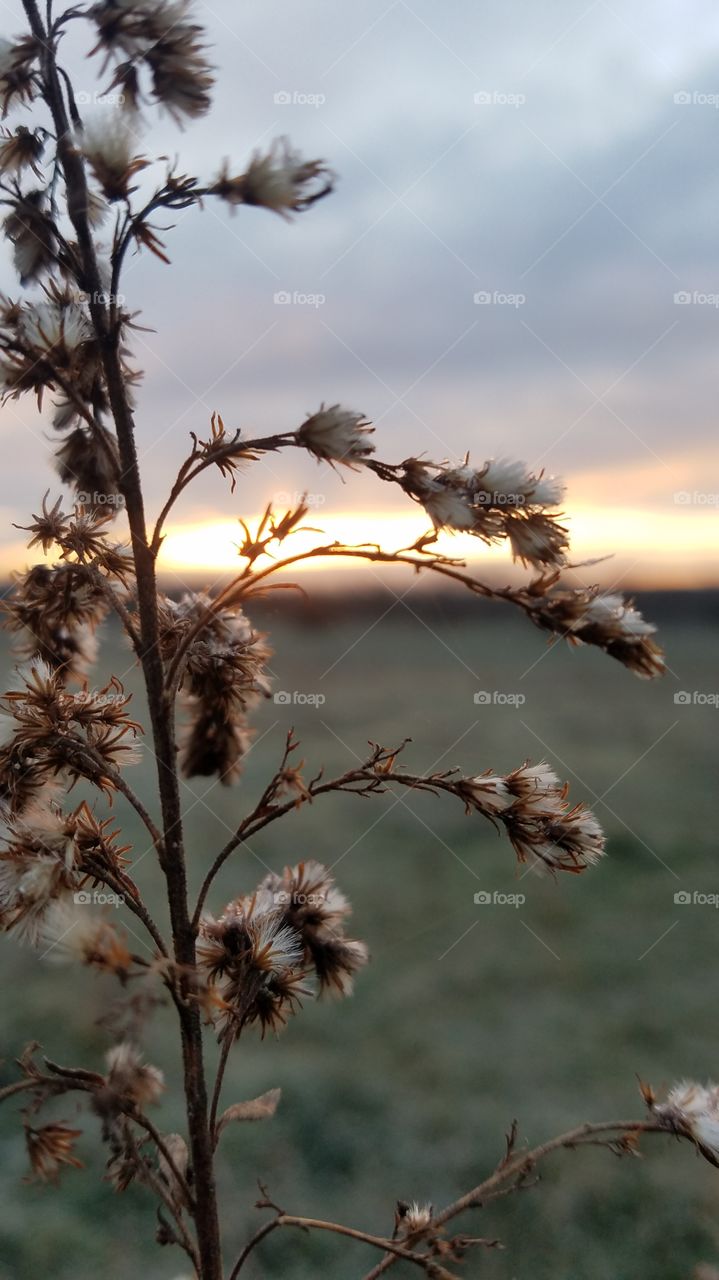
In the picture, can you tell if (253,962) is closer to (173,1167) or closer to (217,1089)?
(217,1089)

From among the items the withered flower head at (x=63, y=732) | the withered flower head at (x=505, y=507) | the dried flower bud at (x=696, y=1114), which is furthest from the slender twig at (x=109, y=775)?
the dried flower bud at (x=696, y=1114)

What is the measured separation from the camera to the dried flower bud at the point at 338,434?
3.47 ft

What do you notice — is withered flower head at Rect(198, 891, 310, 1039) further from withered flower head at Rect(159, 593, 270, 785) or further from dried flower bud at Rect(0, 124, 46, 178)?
dried flower bud at Rect(0, 124, 46, 178)

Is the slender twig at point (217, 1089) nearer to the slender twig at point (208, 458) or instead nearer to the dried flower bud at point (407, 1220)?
the dried flower bud at point (407, 1220)

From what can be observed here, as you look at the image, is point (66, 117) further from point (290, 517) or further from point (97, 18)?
point (290, 517)

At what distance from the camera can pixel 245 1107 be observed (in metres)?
1.26

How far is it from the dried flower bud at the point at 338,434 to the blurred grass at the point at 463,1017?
593 mm

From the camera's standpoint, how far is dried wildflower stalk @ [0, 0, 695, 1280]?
Result: 1.03 m

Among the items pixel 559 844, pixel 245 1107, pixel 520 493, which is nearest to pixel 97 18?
pixel 520 493

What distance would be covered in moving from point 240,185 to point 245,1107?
115 cm

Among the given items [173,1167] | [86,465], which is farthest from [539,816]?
[86,465]

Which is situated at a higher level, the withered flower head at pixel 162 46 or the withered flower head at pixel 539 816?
the withered flower head at pixel 162 46

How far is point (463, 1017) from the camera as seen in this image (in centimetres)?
245

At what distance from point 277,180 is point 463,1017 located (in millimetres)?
2047
